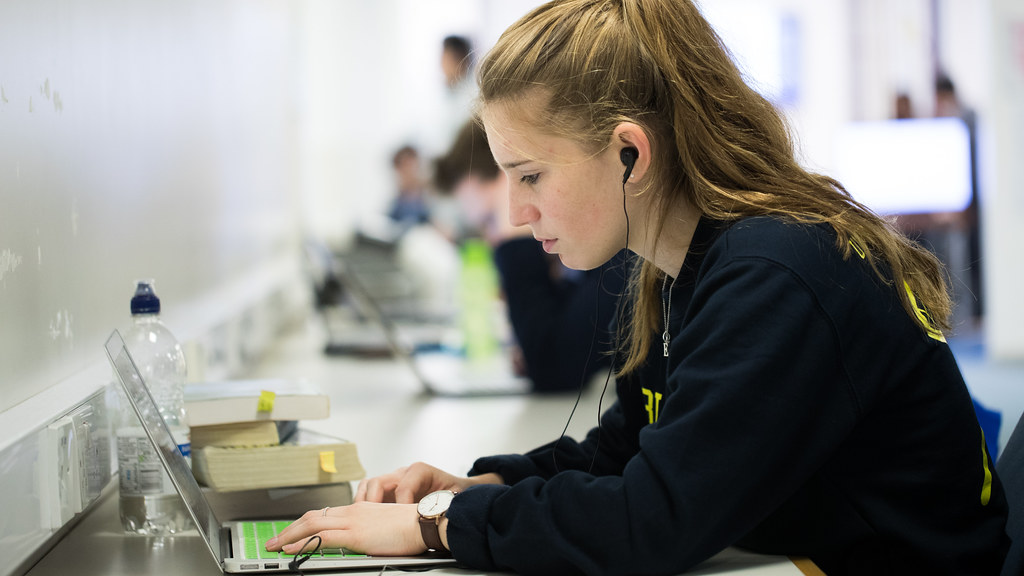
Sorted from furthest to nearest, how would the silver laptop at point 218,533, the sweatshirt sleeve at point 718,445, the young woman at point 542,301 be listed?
the young woman at point 542,301, the silver laptop at point 218,533, the sweatshirt sleeve at point 718,445

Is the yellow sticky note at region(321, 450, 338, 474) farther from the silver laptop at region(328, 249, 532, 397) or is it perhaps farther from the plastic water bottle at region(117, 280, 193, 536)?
the silver laptop at region(328, 249, 532, 397)

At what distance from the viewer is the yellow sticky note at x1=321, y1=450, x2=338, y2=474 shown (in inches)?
41.0

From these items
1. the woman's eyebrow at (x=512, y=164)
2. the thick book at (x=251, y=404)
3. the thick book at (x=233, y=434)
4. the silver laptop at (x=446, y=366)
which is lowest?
the silver laptop at (x=446, y=366)

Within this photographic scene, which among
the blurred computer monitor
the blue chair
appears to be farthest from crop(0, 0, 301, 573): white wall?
the blurred computer monitor

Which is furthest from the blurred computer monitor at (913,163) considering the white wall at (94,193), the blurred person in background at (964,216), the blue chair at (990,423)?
the blue chair at (990,423)

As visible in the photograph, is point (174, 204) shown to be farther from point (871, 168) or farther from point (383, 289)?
point (871, 168)

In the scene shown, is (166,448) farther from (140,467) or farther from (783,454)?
(783,454)

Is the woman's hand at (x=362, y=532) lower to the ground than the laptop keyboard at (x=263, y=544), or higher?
higher

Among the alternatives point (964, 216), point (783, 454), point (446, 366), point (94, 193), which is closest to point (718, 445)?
point (783, 454)

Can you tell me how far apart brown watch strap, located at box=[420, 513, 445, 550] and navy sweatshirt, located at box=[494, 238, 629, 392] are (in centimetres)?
107

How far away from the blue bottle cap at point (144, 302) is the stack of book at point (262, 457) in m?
0.11

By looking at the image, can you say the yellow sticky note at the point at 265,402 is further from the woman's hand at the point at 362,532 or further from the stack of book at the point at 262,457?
the woman's hand at the point at 362,532

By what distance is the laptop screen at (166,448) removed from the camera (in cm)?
Result: 84

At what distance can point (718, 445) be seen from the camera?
72 centimetres
